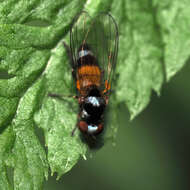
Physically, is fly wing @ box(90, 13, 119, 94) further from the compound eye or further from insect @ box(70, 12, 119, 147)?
the compound eye

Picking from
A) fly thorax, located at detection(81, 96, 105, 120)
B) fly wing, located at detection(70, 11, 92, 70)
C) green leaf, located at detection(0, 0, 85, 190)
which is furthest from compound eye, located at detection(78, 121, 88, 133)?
fly wing, located at detection(70, 11, 92, 70)

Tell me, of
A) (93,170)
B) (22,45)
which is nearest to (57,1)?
(22,45)

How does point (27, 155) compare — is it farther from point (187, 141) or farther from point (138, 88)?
point (187, 141)

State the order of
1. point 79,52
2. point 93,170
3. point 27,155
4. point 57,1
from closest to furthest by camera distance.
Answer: point 27,155
point 57,1
point 79,52
point 93,170

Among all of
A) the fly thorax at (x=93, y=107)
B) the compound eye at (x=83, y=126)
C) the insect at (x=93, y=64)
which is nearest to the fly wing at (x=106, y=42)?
the insect at (x=93, y=64)

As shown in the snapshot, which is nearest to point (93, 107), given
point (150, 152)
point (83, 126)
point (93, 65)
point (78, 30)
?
point (83, 126)

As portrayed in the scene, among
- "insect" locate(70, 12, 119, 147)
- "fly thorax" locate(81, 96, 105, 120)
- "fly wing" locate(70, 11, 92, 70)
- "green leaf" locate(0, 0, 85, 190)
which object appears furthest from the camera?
"fly thorax" locate(81, 96, 105, 120)
